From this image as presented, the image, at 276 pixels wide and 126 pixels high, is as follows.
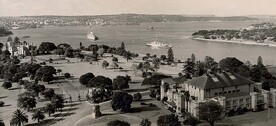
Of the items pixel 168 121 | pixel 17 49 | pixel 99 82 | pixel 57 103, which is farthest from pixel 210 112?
pixel 17 49

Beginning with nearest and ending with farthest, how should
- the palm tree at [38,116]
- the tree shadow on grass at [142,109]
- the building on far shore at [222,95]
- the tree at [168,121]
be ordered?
1. the tree at [168,121]
2. the palm tree at [38,116]
3. the building on far shore at [222,95]
4. the tree shadow on grass at [142,109]

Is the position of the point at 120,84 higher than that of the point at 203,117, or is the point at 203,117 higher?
the point at 120,84

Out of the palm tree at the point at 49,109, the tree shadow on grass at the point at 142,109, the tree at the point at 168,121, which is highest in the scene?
the tree at the point at 168,121

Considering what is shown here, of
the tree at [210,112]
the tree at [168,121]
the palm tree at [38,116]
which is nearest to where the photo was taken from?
the tree at [168,121]

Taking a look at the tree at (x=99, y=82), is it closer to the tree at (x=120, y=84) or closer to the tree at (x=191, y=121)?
the tree at (x=120, y=84)

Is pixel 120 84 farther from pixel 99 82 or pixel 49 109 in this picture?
pixel 49 109

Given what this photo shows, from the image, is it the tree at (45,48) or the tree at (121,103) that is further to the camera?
the tree at (45,48)

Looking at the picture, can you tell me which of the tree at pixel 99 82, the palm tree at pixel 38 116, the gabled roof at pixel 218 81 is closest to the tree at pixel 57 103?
the palm tree at pixel 38 116

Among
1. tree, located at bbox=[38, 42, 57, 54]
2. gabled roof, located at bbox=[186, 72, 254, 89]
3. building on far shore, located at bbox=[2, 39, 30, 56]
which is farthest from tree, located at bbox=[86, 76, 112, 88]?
tree, located at bbox=[38, 42, 57, 54]
